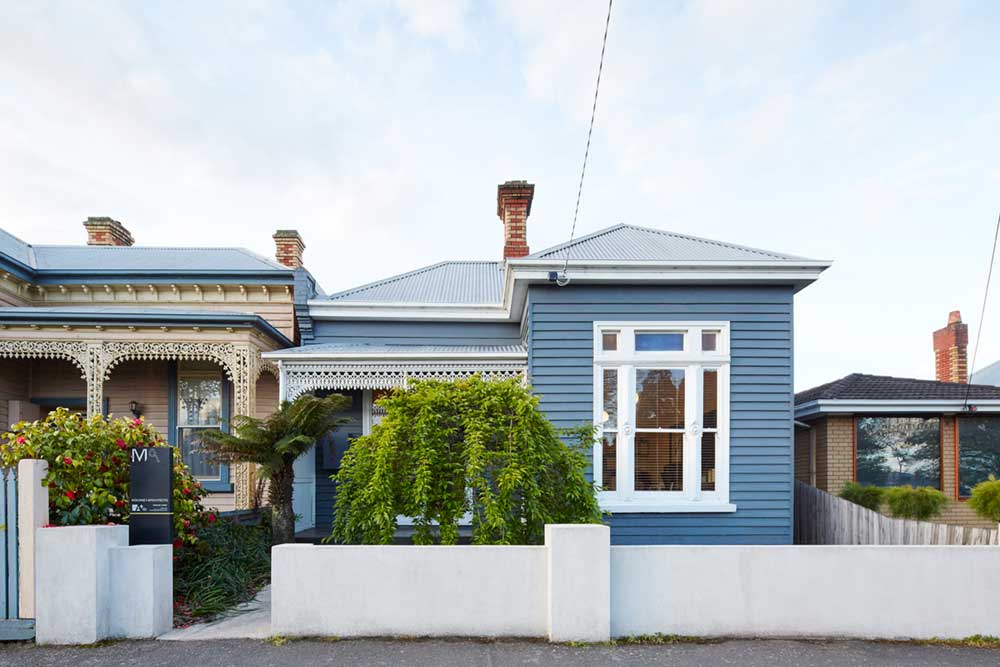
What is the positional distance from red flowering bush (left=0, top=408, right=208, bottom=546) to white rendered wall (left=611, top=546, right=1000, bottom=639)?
5.04 m

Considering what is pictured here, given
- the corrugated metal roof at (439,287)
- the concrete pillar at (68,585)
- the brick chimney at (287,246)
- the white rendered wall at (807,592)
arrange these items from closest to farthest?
the concrete pillar at (68,585), the white rendered wall at (807,592), the corrugated metal roof at (439,287), the brick chimney at (287,246)

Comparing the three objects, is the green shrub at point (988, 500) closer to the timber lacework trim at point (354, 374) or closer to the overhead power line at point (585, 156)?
the overhead power line at point (585, 156)

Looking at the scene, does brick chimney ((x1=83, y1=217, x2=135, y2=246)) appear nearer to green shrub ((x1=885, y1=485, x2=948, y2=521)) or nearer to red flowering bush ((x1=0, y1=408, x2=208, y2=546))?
red flowering bush ((x1=0, y1=408, x2=208, y2=546))

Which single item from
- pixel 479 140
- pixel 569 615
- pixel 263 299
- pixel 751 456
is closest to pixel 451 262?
pixel 479 140

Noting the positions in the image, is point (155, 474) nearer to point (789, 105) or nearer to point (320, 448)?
point (320, 448)

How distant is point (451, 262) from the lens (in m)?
13.8

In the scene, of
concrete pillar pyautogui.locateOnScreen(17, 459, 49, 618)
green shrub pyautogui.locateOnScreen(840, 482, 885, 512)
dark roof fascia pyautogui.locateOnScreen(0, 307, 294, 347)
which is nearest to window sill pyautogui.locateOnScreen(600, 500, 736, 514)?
green shrub pyautogui.locateOnScreen(840, 482, 885, 512)

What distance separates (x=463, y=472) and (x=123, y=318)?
691 cm

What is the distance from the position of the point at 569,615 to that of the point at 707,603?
1245mm

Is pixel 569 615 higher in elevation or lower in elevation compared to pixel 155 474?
lower

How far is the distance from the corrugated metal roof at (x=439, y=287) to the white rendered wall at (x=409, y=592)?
6.54 meters

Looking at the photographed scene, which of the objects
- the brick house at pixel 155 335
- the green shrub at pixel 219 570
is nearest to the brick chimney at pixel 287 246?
the brick house at pixel 155 335

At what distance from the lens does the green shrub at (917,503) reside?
26.6ft

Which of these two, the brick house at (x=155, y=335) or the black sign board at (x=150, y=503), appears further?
the brick house at (x=155, y=335)
